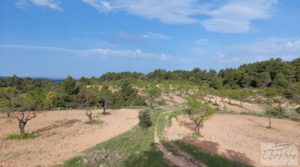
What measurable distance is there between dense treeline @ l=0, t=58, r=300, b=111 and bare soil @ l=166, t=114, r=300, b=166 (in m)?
19.1

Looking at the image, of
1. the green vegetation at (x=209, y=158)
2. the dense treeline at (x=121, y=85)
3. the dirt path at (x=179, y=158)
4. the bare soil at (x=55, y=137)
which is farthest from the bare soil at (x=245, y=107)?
the dirt path at (x=179, y=158)

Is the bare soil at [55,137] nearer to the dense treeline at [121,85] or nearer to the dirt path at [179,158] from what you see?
the dense treeline at [121,85]

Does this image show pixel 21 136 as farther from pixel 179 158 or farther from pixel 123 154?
pixel 179 158

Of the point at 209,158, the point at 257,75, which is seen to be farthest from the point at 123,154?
the point at 257,75

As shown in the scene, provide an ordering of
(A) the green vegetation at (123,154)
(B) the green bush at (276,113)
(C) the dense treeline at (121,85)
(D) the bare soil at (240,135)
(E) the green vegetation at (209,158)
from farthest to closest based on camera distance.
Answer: (C) the dense treeline at (121,85) → (B) the green bush at (276,113) → (D) the bare soil at (240,135) → (A) the green vegetation at (123,154) → (E) the green vegetation at (209,158)

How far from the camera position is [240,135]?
2558 cm

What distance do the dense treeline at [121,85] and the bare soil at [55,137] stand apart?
5941 millimetres

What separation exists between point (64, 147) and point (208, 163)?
10863 millimetres

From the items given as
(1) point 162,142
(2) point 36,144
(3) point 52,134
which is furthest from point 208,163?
(3) point 52,134

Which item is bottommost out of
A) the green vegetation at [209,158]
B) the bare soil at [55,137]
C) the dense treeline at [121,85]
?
the bare soil at [55,137]

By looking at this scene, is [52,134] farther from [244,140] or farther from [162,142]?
[244,140]

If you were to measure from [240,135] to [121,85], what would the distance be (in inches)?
1518

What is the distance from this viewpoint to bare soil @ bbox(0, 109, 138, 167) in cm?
1772

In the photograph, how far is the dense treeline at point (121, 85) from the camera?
137ft
